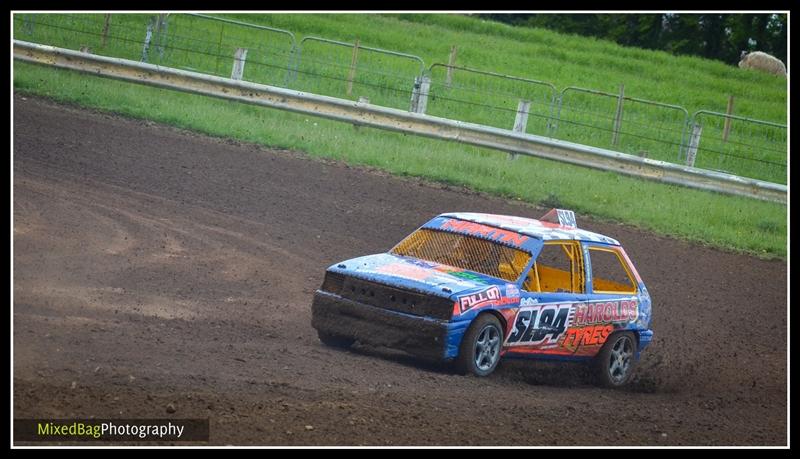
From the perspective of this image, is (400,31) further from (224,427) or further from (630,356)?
(224,427)

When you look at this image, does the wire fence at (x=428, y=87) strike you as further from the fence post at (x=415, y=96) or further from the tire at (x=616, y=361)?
the tire at (x=616, y=361)

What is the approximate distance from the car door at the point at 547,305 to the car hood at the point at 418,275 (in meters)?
0.38

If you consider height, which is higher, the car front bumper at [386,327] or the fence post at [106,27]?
the fence post at [106,27]

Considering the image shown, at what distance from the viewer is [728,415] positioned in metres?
9.83

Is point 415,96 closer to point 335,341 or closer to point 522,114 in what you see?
point 522,114

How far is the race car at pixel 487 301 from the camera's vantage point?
8.72m

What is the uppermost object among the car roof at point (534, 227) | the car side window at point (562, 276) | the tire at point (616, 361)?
the car roof at point (534, 227)

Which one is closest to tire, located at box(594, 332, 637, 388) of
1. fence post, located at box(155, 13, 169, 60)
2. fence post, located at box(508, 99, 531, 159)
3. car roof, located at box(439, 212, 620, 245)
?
car roof, located at box(439, 212, 620, 245)

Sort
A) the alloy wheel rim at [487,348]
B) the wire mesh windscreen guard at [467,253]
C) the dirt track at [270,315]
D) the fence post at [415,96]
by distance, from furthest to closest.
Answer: the fence post at [415,96] < the wire mesh windscreen guard at [467,253] < the alloy wheel rim at [487,348] < the dirt track at [270,315]

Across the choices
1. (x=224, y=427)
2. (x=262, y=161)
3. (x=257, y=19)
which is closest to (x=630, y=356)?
A: (x=224, y=427)

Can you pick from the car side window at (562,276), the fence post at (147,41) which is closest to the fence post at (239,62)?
the fence post at (147,41)

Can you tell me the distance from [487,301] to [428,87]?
10.9 m

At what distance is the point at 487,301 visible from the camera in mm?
8906

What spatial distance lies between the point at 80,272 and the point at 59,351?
2281mm
